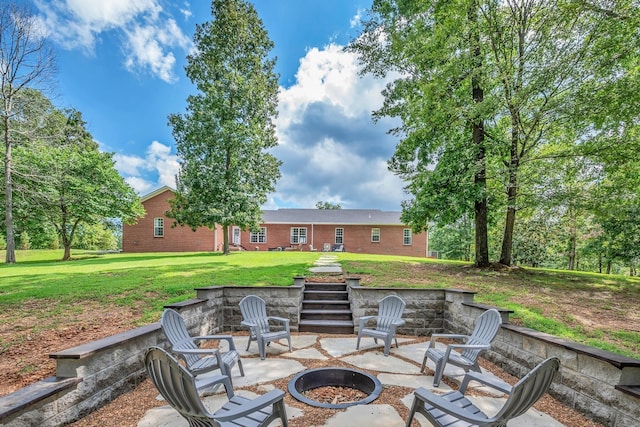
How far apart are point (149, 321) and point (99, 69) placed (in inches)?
467

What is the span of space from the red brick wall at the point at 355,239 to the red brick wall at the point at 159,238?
406 cm

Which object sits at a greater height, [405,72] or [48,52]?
[48,52]

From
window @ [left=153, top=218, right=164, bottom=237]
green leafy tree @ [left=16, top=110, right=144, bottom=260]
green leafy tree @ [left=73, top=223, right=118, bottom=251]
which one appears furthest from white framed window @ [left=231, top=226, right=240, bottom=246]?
green leafy tree @ [left=73, top=223, right=118, bottom=251]

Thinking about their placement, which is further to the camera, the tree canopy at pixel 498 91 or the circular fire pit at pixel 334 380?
the tree canopy at pixel 498 91

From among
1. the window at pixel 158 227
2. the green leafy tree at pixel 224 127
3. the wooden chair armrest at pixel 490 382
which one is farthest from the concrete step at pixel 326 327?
the window at pixel 158 227

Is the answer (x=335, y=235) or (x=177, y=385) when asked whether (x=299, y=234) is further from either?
(x=177, y=385)

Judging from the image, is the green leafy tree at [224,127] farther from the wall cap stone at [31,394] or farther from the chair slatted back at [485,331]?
the chair slatted back at [485,331]

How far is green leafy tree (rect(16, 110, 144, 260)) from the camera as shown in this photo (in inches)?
631

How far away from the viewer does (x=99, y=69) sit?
11859mm

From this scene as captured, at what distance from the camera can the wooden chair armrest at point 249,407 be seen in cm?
212

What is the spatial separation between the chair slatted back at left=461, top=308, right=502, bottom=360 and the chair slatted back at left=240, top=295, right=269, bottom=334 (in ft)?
10.2

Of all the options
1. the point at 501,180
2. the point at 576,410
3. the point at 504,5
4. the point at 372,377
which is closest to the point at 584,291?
the point at 501,180

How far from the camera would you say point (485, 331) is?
3.99 metres

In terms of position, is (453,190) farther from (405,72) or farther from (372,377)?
(372,377)
